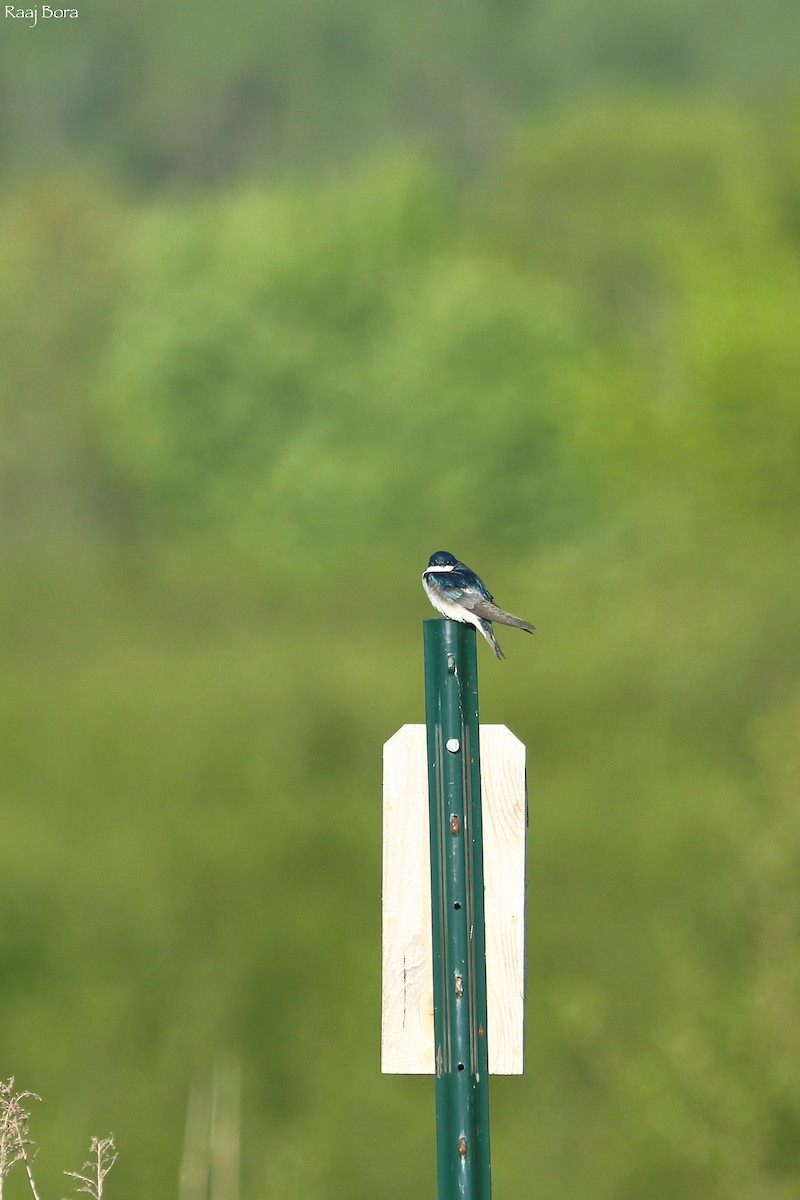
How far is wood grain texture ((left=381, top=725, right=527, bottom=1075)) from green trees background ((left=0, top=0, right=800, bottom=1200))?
4.83ft

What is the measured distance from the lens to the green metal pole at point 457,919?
2.45 metres

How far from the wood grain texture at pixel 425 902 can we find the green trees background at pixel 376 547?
1.47 m

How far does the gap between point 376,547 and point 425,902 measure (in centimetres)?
4490

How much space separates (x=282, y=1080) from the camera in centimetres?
1566

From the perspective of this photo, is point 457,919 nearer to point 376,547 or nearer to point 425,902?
point 425,902

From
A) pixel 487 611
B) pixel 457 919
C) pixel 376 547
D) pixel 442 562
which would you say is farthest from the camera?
pixel 376 547

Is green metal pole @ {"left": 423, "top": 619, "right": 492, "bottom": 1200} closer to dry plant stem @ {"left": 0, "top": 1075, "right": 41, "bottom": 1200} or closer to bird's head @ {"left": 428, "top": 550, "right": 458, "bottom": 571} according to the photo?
dry plant stem @ {"left": 0, "top": 1075, "right": 41, "bottom": 1200}

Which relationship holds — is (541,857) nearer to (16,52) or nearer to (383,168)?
(383,168)

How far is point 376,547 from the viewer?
4744 cm

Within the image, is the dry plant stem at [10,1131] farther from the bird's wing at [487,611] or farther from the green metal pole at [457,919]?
the bird's wing at [487,611]

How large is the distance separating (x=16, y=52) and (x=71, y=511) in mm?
27786

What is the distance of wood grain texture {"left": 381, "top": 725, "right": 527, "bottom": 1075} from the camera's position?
8.29 ft

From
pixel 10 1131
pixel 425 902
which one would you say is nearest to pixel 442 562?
pixel 425 902

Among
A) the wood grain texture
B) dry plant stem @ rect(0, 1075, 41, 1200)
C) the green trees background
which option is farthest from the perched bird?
dry plant stem @ rect(0, 1075, 41, 1200)
